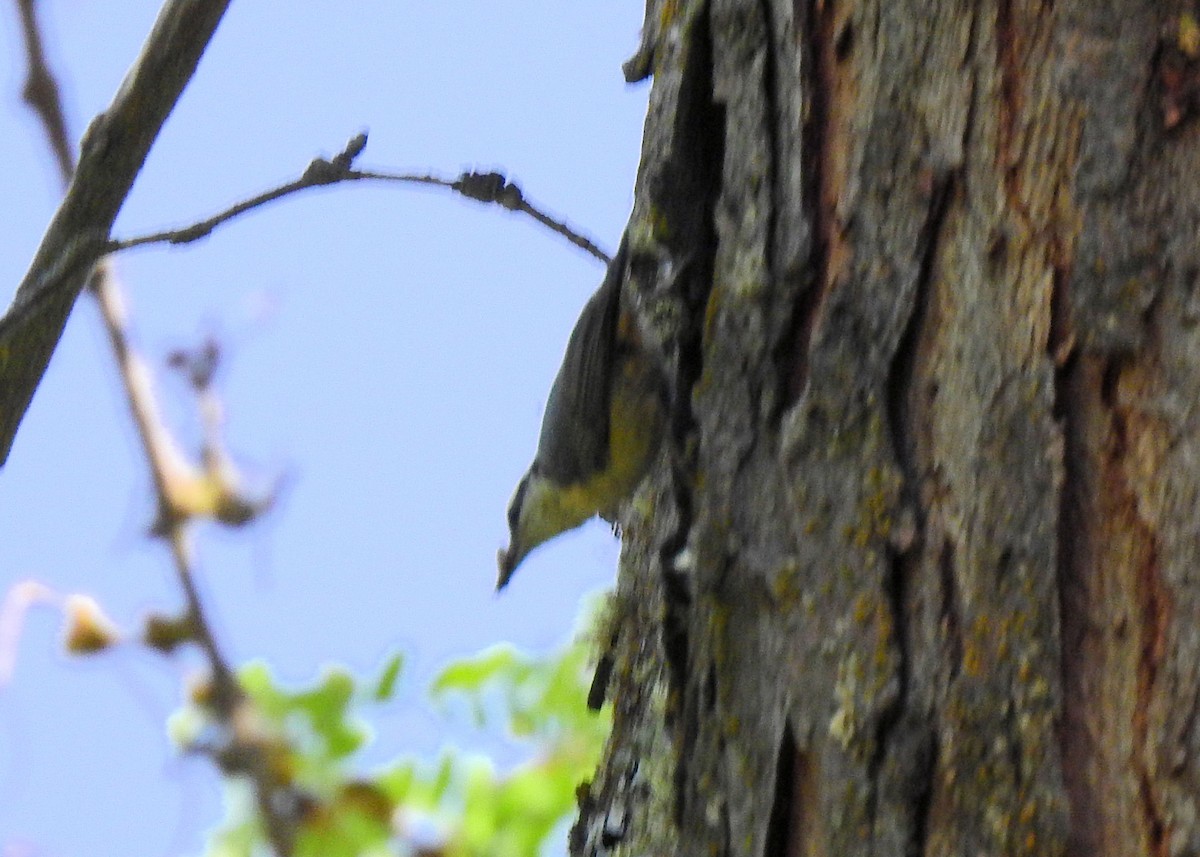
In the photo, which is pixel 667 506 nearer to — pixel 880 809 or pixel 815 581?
pixel 815 581

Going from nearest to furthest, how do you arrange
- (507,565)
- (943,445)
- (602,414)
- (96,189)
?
(943,445), (96,189), (602,414), (507,565)

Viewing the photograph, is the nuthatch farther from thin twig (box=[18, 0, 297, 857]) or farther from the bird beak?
thin twig (box=[18, 0, 297, 857])

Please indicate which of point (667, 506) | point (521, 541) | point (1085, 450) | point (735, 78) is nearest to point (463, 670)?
point (521, 541)

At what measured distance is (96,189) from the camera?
1.43 m

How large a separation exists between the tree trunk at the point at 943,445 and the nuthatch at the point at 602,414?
32 centimetres

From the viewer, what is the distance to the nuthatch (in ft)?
5.74

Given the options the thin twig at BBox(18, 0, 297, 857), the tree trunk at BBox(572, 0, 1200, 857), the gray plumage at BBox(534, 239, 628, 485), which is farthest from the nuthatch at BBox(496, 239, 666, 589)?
the thin twig at BBox(18, 0, 297, 857)

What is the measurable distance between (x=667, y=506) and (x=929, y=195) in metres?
0.50

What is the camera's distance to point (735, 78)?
1413mm

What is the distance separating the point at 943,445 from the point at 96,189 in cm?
90

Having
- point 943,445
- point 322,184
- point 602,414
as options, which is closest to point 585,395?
point 602,414

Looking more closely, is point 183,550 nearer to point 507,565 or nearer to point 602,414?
point 507,565

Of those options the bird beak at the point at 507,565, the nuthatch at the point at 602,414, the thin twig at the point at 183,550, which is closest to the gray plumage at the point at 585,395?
the nuthatch at the point at 602,414

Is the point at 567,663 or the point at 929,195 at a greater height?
the point at 567,663
